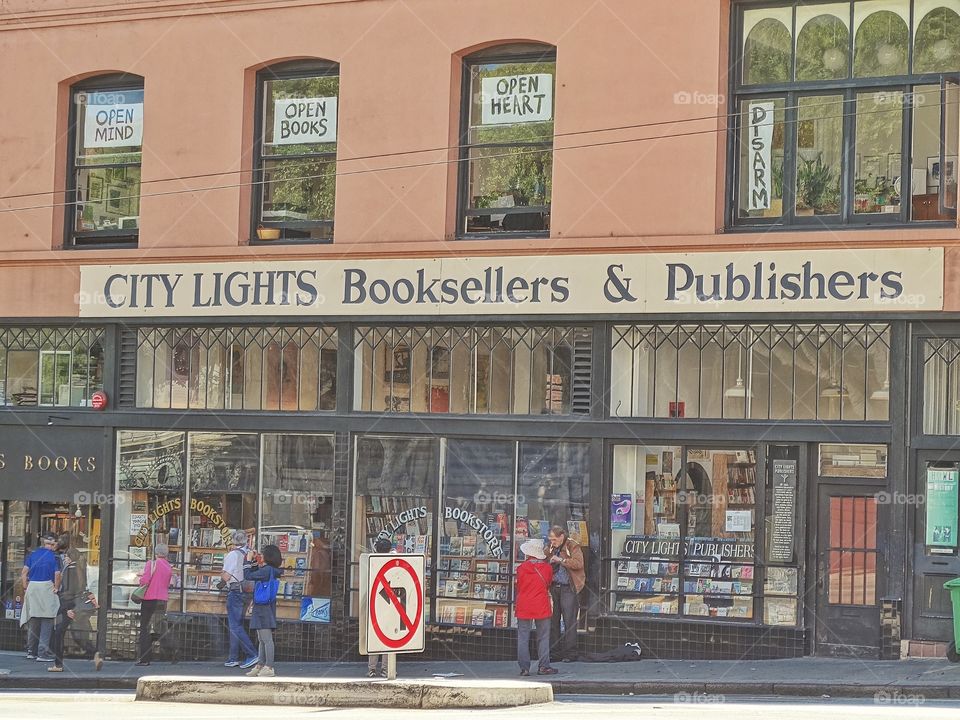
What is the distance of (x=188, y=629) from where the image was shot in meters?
18.3

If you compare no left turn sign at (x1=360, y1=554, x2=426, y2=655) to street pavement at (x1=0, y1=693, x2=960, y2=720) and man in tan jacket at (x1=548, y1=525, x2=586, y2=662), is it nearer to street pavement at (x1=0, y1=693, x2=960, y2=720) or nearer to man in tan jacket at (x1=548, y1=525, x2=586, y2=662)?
street pavement at (x1=0, y1=693, x2=960, y2=720)

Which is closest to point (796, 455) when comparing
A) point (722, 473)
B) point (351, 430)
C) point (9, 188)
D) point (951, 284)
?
point (722, 473)

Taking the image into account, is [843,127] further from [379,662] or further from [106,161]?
[106,161]

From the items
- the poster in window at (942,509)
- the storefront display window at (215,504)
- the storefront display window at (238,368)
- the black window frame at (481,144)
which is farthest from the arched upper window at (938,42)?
the storefront display window at (215,504)

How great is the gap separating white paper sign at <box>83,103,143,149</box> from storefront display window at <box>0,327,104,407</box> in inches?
97.7

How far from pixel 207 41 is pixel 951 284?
950 centimetres

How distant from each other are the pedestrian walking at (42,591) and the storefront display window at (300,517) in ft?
8.35

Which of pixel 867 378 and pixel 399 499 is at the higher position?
pixel 867 378

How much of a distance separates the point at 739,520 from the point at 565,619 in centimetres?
220

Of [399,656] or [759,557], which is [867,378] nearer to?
[759,557]

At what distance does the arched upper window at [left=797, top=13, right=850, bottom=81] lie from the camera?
16031 millimetres

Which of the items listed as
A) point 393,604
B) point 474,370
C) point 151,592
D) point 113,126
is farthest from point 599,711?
point 113,126

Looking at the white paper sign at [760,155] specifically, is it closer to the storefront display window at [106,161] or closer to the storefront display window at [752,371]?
the storefront display window at [752,371]

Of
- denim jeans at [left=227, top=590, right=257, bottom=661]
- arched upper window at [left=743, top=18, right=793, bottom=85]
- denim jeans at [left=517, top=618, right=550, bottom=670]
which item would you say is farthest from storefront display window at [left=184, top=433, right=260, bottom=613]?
arched upper window at [left=743, top=18, right=793, bottom=85]
